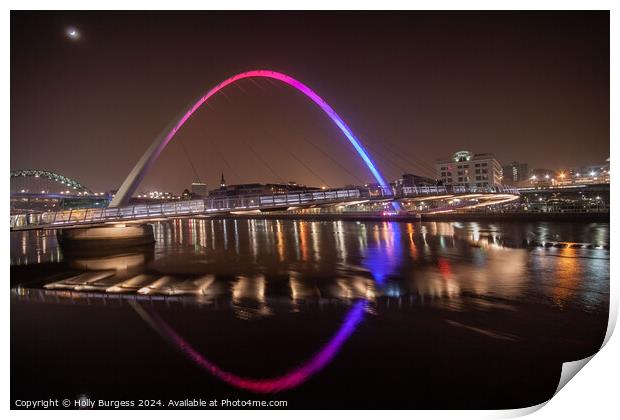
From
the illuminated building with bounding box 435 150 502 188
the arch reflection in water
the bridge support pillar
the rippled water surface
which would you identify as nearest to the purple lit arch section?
the bridge support pillar

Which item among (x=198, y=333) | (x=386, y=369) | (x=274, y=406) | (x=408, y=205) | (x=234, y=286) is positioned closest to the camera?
(x=274, y=406)

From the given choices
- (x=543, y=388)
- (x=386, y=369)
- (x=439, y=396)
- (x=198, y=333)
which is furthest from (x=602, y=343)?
(x=198, y=333)

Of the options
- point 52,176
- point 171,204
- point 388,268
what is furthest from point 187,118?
point 52,176

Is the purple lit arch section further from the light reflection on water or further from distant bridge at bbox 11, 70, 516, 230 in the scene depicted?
the light reflection on water

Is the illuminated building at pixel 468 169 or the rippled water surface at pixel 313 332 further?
the illuminated building at pixel 468 169

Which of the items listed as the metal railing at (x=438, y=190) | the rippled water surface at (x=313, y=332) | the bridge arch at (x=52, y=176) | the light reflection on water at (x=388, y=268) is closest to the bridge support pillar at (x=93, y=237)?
the light reflection on water at (x=388, y=268)

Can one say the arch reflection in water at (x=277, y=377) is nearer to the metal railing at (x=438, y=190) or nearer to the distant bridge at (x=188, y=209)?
the distant bridge at (x=188, y=209)

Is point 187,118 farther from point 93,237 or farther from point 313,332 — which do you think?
point 313,332

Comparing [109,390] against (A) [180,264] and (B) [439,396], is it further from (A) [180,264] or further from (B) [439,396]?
(A) [180,264]
